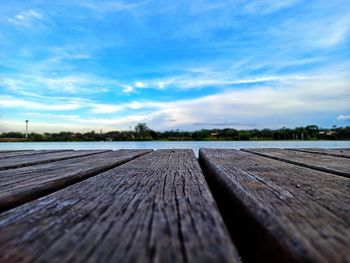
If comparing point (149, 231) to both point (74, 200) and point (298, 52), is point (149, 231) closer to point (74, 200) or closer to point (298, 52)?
point (74, 200)

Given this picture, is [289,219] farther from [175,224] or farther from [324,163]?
[324,163]

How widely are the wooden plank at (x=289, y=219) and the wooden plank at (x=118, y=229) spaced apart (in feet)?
0.30

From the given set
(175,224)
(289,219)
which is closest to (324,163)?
(289,219)

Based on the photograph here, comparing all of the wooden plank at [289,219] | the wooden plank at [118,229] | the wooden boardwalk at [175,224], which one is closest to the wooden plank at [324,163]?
the wooden plank at [289,219]

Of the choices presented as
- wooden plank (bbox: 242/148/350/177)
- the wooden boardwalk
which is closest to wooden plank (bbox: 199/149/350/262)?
the wooden boardwalk

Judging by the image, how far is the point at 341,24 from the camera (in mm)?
15266

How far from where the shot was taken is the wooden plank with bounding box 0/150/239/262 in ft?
1.36

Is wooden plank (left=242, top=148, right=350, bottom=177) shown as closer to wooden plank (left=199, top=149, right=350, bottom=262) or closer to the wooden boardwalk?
wooden plank (left=199, top=149, right=350, bottom=262)

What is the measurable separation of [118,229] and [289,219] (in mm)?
359

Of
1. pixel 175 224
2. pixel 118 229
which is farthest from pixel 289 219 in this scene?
pixel 118 229

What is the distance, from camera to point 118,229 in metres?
0.52

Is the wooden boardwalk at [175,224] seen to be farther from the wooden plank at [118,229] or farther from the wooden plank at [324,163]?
the wooden plank at [324,163]

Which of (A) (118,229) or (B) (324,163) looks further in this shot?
(B) (324,163)

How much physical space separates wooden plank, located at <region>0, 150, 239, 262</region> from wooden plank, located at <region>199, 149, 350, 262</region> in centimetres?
9
